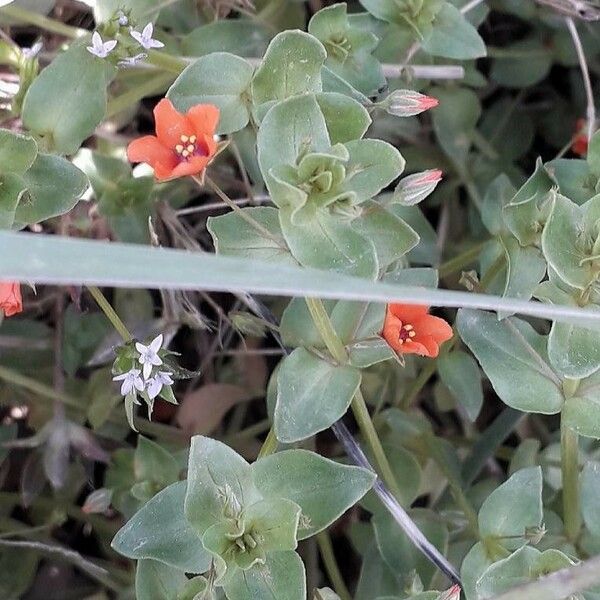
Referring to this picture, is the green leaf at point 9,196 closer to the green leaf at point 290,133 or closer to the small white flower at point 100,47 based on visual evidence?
the small white flower at point 100,47

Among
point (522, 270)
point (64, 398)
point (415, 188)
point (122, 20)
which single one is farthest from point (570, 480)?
point (122, 20)

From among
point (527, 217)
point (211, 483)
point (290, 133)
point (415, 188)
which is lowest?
point (211, 483)

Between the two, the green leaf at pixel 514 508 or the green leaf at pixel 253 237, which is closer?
the green leaf at pixel 253 237

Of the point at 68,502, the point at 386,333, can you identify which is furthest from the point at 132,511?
the point at 386,333

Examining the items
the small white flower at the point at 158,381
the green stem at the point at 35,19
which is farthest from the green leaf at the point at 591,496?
the green stem at the point at 35,19

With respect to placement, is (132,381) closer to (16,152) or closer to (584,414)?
(16,152)

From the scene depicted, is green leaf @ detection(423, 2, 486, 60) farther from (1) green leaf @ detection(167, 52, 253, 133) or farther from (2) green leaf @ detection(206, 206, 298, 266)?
(2) green leaf @ detection(206, 206, 298, 266)
